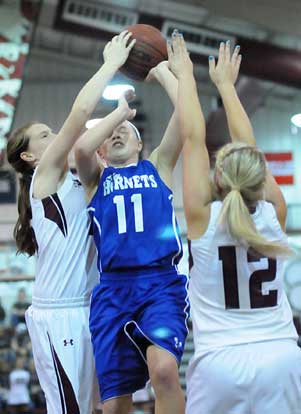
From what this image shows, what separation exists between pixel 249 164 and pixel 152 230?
979mm

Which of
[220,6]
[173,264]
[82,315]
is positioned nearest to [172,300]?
[173,264]

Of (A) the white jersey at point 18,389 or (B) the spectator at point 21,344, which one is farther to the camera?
(B) the spectator at point 21,344

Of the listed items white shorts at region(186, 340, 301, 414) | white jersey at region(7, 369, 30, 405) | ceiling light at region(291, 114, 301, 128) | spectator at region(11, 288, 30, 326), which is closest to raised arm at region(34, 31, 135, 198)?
white shorts at region(186, 340, 301, 414)

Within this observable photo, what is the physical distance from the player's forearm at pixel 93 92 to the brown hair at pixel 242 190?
0.99 meters

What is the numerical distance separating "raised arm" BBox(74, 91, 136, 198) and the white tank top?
144 mm

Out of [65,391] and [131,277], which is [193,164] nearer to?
[131,277]

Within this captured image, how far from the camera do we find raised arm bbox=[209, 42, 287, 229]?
3.25 m

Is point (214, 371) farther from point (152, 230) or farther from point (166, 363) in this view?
point (152, 230)

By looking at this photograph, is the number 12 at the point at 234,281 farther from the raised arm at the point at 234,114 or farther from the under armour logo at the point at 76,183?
the under armour logo at the point at 76,183

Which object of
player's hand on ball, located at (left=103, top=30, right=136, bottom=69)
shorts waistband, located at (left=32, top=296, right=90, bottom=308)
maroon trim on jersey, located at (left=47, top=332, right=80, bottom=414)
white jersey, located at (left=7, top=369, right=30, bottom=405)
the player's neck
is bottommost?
white jersey, located at (left=7, top=369, right=30, bottom=405)

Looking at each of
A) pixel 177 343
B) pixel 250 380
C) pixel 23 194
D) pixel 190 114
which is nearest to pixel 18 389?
pixel 23 194

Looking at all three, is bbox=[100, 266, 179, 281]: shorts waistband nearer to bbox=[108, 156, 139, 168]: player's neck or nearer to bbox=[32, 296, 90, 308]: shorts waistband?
bbox=[32, 296, 90, 308]: shorts waistband

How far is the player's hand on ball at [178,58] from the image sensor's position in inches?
132

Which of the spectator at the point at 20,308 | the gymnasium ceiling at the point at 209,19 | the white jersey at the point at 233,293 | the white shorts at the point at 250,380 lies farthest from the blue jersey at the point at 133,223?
the spectator at the point at 20,308
